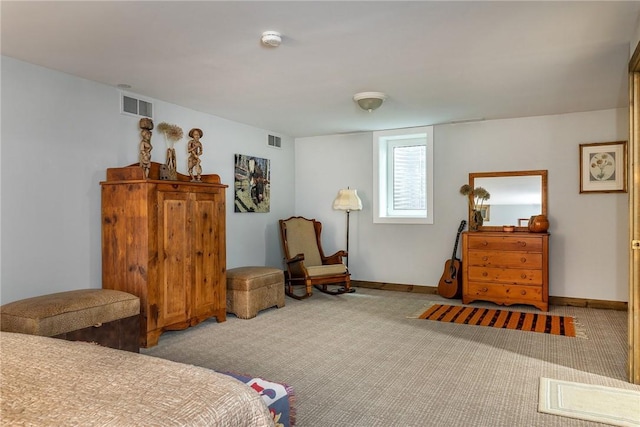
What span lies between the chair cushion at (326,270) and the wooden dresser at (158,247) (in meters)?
1.64

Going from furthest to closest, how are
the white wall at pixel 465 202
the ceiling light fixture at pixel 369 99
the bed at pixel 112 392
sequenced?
the white wall at pixel 465 202
the ceiling light fixture at pixel 369 99
the bed at pixel 112 392

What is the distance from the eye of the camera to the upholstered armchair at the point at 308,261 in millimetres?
5598

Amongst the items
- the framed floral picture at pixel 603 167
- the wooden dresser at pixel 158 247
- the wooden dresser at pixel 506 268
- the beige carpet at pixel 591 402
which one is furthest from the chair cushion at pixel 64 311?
the framed floral picture at pixel 603 167

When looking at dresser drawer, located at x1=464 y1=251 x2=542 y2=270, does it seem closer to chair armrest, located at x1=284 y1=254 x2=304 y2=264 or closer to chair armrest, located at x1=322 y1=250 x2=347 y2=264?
chair armrest, located at x1=322 y1=250 x2=347 y2=264

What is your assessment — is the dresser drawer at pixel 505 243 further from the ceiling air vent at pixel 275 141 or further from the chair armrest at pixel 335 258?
the ceiling air vent at pixel 275 141

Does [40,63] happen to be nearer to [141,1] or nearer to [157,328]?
[141,1]

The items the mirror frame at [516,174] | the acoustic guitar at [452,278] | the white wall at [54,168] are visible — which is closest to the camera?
the white wall at [54,168]

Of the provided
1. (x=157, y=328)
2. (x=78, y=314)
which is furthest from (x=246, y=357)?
(x=78, y=314)

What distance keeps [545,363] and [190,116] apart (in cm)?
428

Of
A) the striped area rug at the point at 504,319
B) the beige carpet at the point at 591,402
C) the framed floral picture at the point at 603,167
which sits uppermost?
the framed floral picture at the point at 603,167

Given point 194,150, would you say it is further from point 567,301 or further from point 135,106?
point 567,301

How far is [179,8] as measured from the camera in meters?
2.47

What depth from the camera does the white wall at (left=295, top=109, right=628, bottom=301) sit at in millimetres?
5051

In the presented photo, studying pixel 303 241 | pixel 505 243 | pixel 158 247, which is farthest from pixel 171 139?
pixel 505 243
